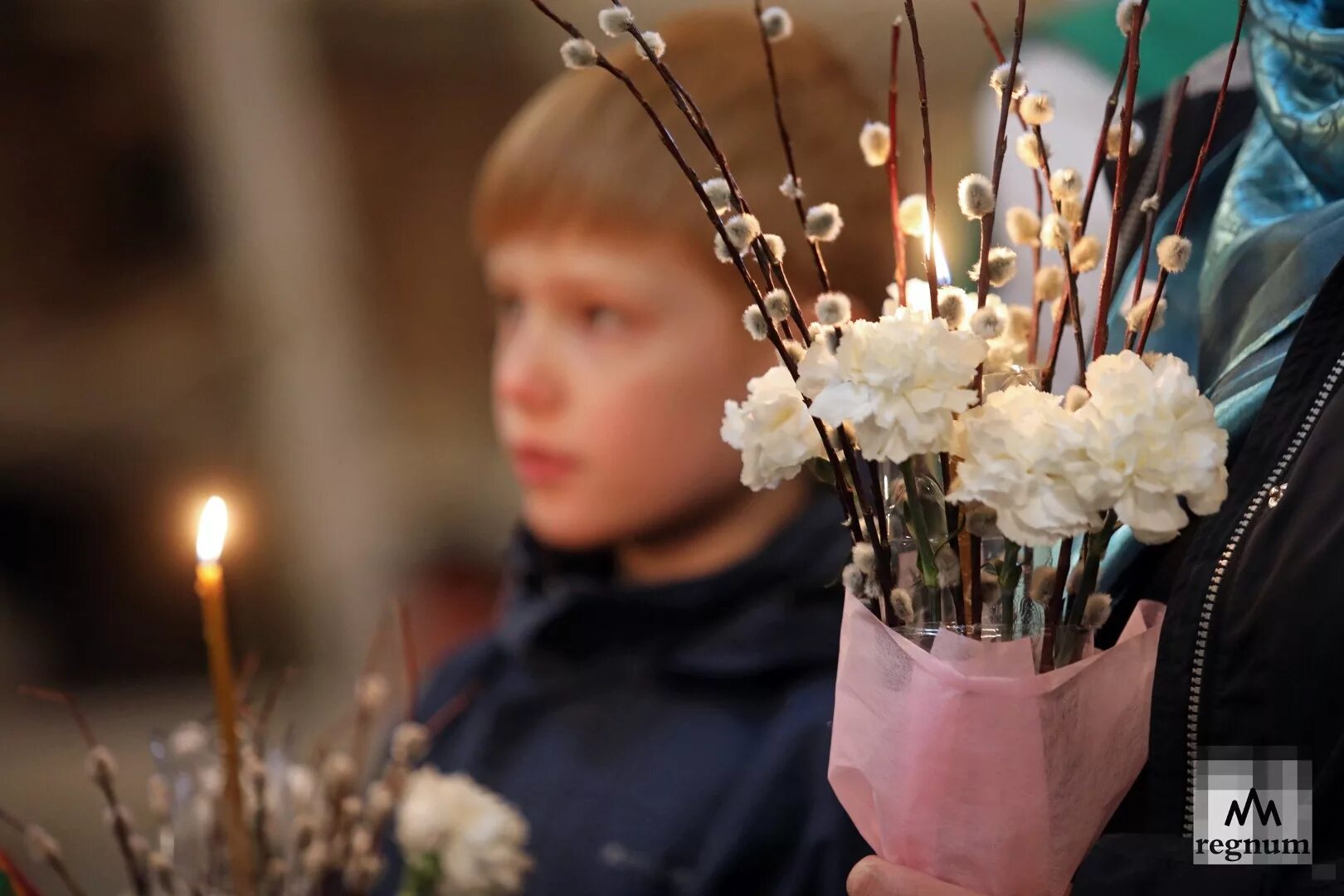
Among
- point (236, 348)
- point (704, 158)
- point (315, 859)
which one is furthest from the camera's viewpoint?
point (236, 348)

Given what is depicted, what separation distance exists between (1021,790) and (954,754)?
1.3 inches

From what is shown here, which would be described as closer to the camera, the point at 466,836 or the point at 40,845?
the point at 40,845

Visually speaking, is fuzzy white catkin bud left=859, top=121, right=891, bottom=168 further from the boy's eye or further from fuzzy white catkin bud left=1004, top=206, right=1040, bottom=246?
the boy's eye

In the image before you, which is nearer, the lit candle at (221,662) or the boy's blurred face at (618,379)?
the lit candle at (221,662)

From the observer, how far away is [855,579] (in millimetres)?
606

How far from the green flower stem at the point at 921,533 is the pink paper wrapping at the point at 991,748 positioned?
3 cm

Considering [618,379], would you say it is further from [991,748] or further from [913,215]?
[991,748]

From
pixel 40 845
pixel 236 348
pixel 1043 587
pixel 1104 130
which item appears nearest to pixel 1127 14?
pixel 1104 130

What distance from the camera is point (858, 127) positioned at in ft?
3.59

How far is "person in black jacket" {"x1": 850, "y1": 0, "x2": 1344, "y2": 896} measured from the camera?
0.57 meters

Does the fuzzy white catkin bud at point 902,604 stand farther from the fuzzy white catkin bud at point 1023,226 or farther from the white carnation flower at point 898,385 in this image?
the fuzzy white catkin bud at point 1023,226

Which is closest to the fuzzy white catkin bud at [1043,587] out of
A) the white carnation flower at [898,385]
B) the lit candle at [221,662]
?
the white carnation flower at [898,385]

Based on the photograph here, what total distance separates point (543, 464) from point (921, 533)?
1.87 feet

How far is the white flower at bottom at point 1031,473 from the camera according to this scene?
516 millimetres
